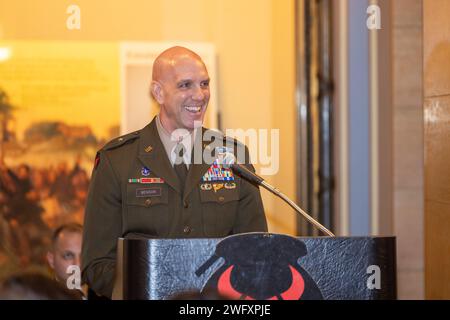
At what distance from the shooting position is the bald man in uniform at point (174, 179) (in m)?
2.04

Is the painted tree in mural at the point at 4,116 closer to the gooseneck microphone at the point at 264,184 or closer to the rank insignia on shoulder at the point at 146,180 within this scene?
the rank insignia on shoulder at the point at 146,180

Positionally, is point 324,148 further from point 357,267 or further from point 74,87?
point 357,267

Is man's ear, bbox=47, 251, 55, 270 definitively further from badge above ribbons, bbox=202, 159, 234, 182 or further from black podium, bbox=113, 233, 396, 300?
black podium, bbox=113, 233, 396, 300

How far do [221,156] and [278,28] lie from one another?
2605mm

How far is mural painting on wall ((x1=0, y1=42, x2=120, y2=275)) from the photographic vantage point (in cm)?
431

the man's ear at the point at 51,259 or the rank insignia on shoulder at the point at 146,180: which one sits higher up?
the rank insignia on shoulder at the point at 146,180

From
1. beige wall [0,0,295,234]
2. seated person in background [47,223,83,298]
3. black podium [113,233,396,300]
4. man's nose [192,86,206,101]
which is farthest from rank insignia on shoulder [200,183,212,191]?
beige wall [0,0,295,234]

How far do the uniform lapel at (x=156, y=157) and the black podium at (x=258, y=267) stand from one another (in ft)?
2.02

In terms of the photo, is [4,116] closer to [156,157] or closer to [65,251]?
[65,251]

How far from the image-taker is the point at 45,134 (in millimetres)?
4355

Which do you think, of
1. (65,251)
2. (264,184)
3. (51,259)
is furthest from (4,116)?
(264,184)

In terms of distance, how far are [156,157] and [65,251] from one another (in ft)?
6.08

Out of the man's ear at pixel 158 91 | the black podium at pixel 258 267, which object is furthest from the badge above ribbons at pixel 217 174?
the black podium at pixel 258 267
